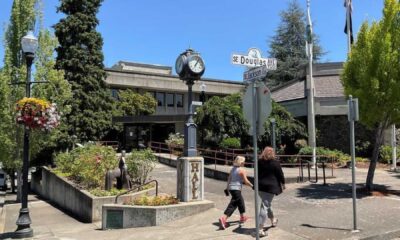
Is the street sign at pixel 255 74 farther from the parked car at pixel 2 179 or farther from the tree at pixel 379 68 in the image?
the parked car at pixel 2 179

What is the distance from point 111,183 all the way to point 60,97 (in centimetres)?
829

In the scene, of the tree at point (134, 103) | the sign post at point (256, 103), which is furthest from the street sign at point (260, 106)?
the tree at point (134, 103)

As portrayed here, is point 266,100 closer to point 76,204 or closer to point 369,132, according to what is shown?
point 76,204

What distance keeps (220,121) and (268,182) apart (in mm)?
16270

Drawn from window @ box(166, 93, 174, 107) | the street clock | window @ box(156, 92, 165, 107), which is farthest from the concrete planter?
window @ box(166, 93, 174, 107)

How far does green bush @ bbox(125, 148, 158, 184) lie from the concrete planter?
404cm

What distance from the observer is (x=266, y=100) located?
7918 mm

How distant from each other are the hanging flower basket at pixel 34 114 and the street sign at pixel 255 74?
19.2ft

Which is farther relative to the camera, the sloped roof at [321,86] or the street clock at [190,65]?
the sloped roof at [321,86]

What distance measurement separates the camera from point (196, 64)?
1223 cm

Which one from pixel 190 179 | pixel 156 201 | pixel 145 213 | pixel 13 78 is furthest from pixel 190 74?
pixel 13 78

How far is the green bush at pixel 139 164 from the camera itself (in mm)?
15742

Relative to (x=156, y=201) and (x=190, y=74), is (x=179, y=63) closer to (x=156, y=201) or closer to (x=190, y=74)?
(x=190, y=74)

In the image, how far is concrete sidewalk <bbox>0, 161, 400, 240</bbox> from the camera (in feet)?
30.6
